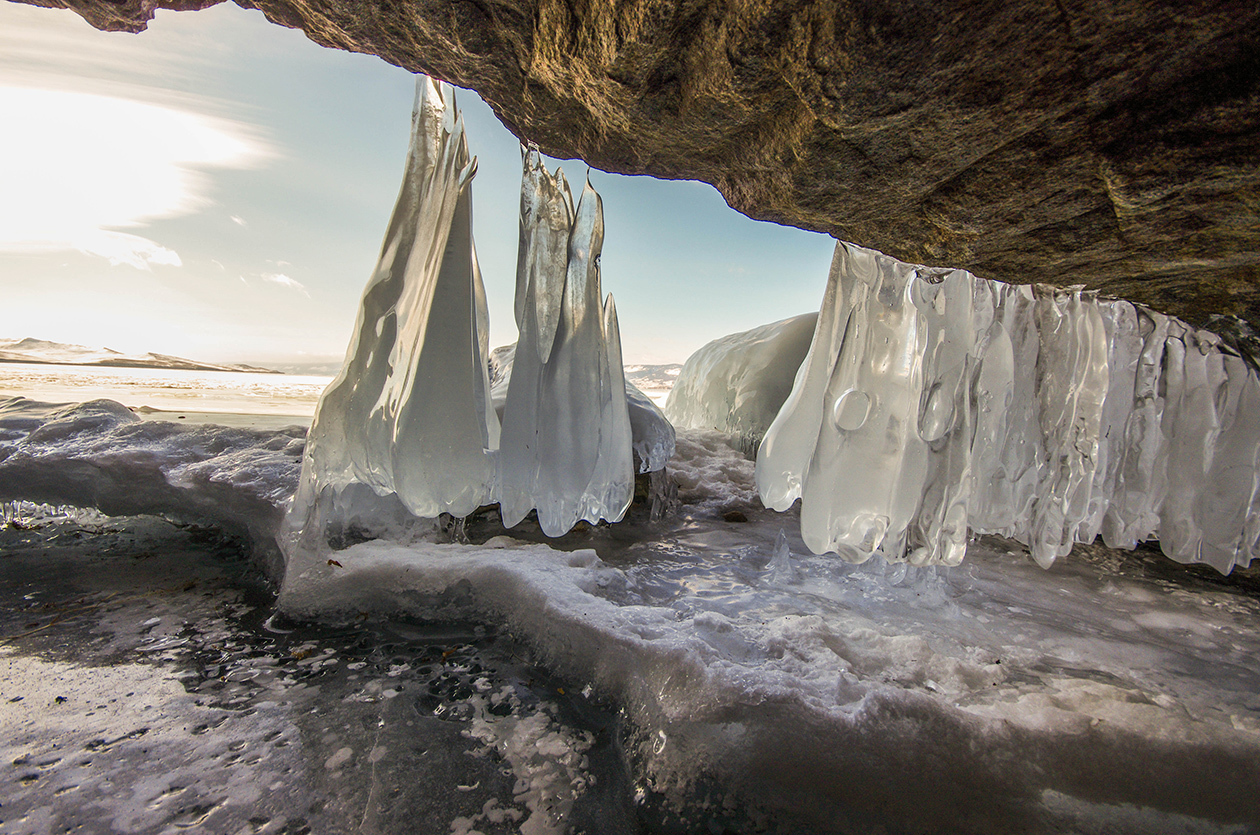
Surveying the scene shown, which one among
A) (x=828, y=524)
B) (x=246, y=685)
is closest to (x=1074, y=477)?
(x=828, y=524)

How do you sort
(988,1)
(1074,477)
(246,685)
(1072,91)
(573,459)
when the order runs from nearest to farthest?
(988,1) < (1072,91) < (246,685) < (1074,477) < (573,459)

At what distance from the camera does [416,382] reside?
2.35 meters

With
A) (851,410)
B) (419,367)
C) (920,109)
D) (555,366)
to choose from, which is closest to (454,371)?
(419,367)

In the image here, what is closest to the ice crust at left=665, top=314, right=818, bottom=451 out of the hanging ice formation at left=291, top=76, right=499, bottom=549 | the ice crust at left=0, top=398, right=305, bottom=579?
the hanging ice formation at left=291, top=76, right=499, bottom=549

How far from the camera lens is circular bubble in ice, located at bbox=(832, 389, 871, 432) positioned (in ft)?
7.16

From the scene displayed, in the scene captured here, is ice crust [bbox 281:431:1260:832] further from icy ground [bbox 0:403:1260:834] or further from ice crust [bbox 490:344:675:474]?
ice crust [bbox 490:344:675:474]

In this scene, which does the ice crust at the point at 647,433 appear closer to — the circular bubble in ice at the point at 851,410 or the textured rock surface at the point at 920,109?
the circular bubble in ice at the point at 851,410

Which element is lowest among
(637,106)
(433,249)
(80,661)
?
(80,661)

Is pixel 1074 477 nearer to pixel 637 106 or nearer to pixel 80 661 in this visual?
pixel 637 106

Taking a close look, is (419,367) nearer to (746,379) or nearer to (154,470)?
(154,470)

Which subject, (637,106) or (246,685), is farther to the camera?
(246,685)

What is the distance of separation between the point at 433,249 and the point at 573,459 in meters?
1.18

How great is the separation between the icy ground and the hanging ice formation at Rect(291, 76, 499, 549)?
35 cm

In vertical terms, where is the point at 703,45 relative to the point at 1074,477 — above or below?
above
